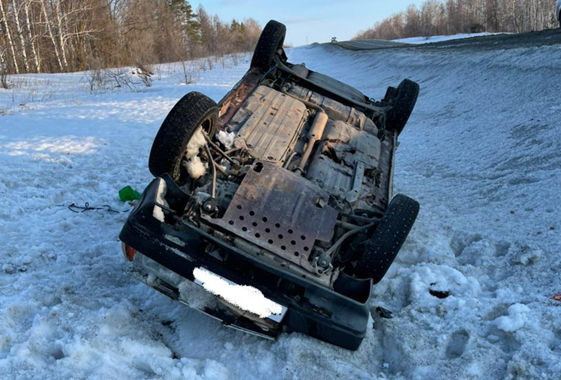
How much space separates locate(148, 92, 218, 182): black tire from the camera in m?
3.20

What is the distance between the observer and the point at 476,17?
59.7m

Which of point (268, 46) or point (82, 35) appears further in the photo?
point (82, 35)

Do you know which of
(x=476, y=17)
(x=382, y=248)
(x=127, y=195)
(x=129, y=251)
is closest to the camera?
(x=129, y=251)

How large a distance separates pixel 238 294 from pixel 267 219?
610 mm

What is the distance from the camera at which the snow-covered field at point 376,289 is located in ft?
8.18

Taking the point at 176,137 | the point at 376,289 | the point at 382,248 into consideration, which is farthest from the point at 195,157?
the point at 376,289

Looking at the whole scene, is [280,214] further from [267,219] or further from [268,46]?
[268,46]

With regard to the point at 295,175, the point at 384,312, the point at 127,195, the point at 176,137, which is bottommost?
the point at 384,312

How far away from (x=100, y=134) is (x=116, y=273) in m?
4.33

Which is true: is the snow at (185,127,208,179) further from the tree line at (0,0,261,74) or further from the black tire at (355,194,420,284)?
the tree line at (0,0,261,74)

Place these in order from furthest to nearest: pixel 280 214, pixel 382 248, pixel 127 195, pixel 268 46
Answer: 1. pixel 268 46
2. pixel 127 195
3. pixel 280 214
4. pixel 382 248

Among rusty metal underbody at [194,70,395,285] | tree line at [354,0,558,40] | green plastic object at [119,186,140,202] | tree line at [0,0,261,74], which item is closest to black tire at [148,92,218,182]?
rusty metal underbody at [194,70,395,285]

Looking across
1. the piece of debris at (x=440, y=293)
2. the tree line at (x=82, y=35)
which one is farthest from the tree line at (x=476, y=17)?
the piece of debris at (x=440, y=293)

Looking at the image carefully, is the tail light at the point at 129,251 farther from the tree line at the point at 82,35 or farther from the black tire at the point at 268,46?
the tree line at the point at 82,35
